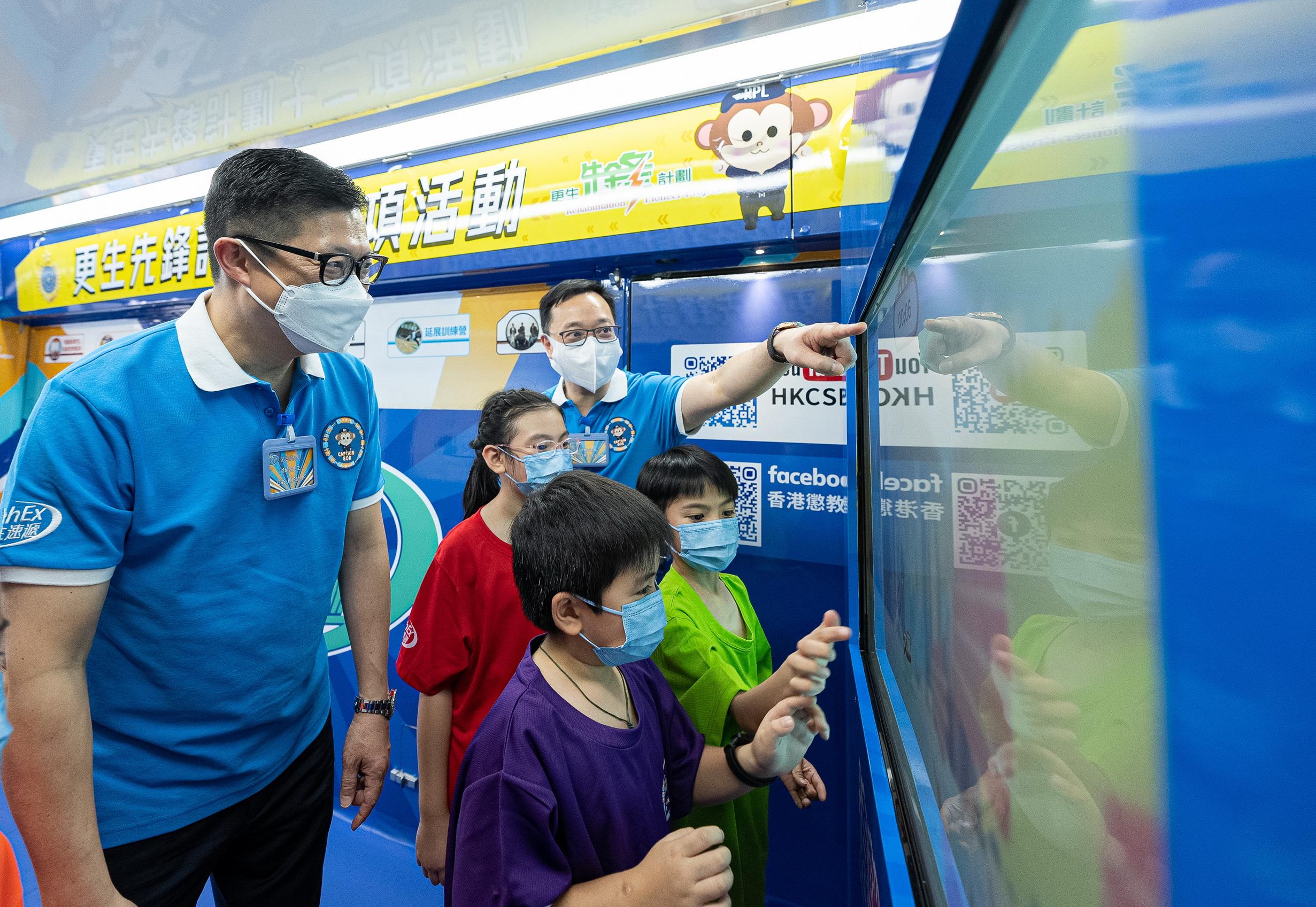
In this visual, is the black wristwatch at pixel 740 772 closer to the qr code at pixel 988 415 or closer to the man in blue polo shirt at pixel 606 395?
the qr code at pixel 988 415

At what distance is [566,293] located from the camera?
2025 mm

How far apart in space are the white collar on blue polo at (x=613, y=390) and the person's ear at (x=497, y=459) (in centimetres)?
40

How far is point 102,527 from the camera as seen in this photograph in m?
1.02

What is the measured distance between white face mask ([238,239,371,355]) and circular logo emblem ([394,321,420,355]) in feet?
5.44

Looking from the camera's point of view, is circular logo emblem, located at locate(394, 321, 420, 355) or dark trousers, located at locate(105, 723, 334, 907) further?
circular logo emblem, located at locate(394, 321, 420, 355)

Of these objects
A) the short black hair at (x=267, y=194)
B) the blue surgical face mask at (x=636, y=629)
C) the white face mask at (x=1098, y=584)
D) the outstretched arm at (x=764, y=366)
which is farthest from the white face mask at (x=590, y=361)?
the white face mask at (x=1098, y=584)

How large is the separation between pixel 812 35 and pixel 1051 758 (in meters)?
2.04

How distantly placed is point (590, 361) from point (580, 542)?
939mm

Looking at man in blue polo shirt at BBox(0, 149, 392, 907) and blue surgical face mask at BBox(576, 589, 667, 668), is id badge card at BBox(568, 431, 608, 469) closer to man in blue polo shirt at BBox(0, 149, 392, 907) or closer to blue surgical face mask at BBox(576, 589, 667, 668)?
man in blue polo shirt at BBox(0, 149, 392, 907)

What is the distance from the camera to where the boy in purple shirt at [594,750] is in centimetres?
92

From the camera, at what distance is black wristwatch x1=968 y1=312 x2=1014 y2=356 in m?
0.48

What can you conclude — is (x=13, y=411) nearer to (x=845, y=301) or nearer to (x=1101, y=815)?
(x=845, y=301)

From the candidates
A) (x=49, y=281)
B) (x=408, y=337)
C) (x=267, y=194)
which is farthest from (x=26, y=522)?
(x=49, y=281)

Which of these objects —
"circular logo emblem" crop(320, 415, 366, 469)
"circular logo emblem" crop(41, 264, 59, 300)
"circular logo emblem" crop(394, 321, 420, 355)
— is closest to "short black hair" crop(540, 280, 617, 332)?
"circular logo emblem" crop(320, 415, 366, 469)
